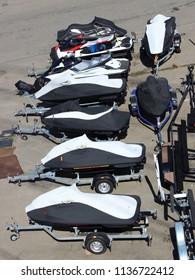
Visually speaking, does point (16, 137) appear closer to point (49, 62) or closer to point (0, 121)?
point (0, 121)

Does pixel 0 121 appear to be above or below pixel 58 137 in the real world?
above

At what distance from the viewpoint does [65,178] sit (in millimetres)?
11422

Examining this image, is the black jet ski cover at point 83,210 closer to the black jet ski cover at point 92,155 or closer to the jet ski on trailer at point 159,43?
the black jet ski cover at point 92,155

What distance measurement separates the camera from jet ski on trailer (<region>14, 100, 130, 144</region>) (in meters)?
11.6

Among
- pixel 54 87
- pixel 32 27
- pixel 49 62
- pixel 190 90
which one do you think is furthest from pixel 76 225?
pixel 32 27

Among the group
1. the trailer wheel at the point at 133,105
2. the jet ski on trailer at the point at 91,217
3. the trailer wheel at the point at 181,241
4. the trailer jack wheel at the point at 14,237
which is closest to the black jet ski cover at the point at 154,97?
the trailer wheel at the point at 133,105

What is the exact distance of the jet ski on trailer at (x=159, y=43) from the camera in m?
14.8

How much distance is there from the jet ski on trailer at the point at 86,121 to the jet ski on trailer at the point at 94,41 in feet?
11.0

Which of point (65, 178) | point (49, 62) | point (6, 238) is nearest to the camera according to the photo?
point (6, 238)

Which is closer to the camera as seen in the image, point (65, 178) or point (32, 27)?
point (65, 178)

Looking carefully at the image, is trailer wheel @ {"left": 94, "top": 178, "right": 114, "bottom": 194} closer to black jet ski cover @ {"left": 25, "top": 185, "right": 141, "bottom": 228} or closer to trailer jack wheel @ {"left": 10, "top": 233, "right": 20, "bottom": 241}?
black jet ski cover @ {"left": 25, "top": 185, "right": 141, "bottom": 228}

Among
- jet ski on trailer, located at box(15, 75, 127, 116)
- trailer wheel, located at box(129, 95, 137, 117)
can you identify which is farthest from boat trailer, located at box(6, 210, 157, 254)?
jet ski on trailer, located at box(15, 75, 127, 116)

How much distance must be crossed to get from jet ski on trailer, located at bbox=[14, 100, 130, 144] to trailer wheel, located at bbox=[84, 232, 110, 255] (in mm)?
3407

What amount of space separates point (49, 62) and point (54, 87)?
4002 mm
